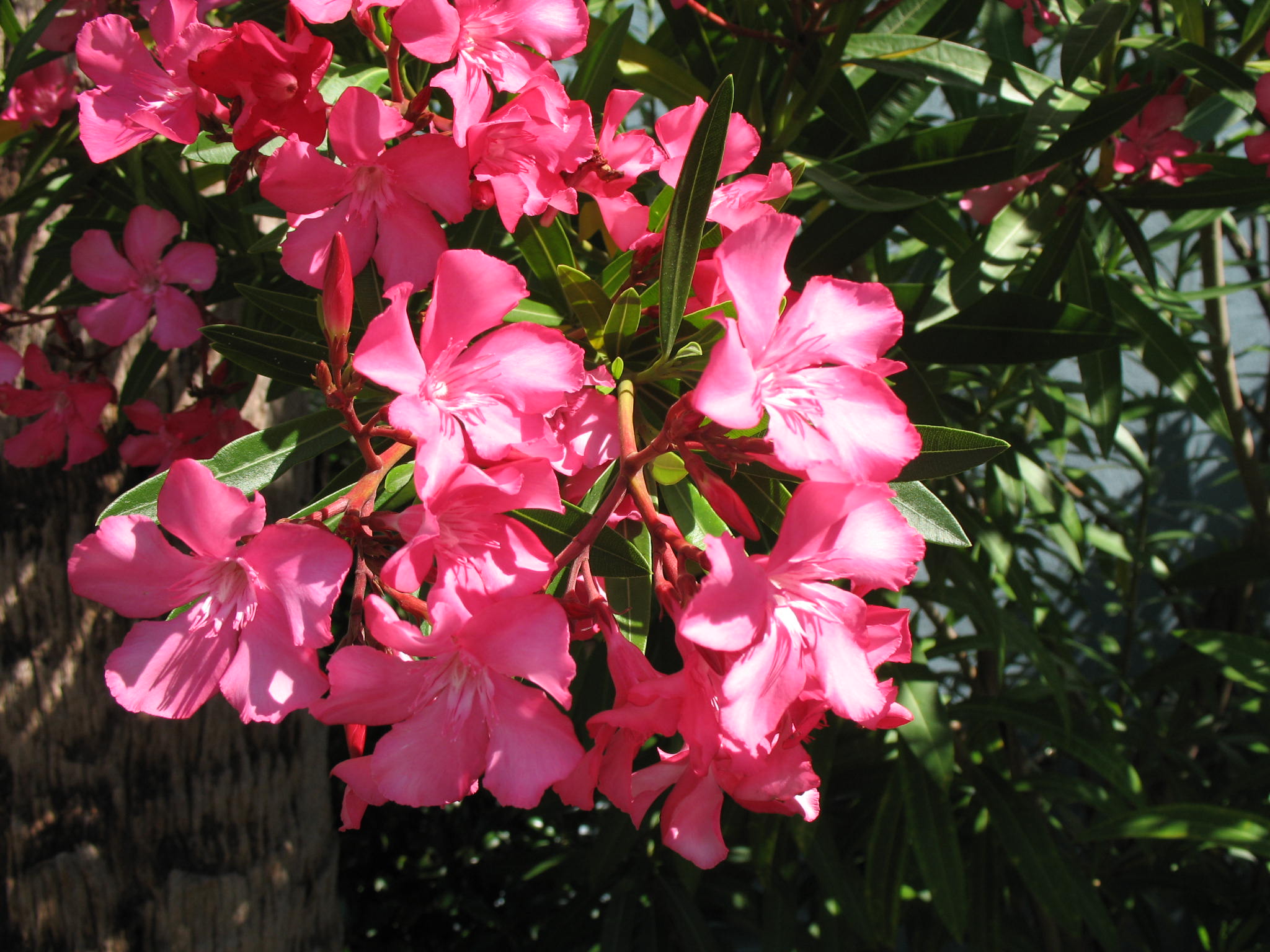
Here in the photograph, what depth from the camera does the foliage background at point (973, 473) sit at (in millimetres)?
952

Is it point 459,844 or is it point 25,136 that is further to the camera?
point 459,844

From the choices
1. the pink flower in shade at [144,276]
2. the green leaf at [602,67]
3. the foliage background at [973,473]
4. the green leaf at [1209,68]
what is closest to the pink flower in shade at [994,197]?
the foliage background at [973,473]

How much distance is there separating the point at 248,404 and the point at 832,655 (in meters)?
1.21

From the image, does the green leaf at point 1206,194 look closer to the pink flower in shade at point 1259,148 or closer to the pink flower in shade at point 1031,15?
the pink flower in shade at point 1259,148

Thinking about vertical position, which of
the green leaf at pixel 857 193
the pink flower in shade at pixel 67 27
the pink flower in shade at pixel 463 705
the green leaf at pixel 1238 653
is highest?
the green leaf at pixel 857 193

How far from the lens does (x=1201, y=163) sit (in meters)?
1.12

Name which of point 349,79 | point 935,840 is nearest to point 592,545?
point 349,79

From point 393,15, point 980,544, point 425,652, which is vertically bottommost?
point 980,544

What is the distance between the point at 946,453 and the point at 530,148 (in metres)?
0.37

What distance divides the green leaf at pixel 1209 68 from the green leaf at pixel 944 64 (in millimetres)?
132

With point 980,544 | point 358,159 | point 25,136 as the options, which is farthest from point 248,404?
point 980,544

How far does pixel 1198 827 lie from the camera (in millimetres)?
1358

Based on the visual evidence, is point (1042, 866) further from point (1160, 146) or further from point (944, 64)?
point (944, 64)

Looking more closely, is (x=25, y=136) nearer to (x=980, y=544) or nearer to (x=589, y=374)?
(x=589, y=374)
